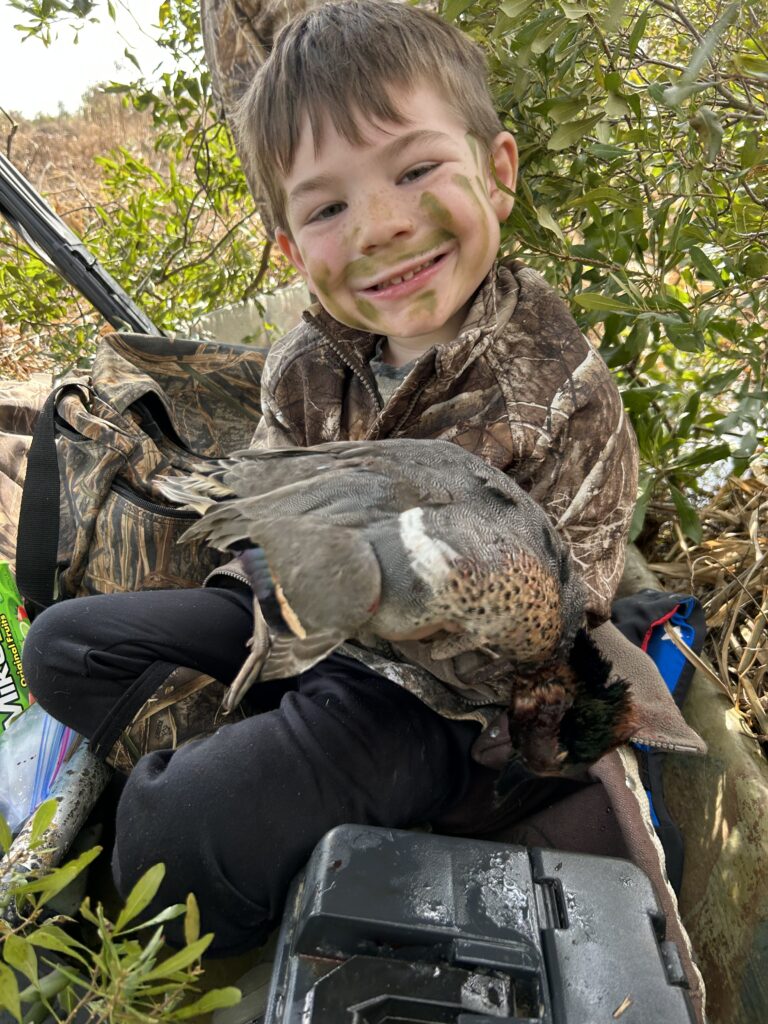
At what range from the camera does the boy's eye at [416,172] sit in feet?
6.82

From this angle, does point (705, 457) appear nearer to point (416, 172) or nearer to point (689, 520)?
point (689, 520)

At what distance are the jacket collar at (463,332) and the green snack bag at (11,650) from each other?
4.48 ft

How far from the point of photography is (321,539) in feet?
4.59

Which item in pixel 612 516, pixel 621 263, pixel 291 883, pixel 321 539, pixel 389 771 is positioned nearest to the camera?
pixel 321 539

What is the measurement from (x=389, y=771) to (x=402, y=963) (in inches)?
21.0

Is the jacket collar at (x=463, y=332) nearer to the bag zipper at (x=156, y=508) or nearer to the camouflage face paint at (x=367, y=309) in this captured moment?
the camouflage face paint at (x=367, y=309)

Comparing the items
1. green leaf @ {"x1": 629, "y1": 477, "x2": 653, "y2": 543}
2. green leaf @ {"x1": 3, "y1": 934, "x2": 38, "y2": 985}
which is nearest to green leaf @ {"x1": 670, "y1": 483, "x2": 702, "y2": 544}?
green leaf @ {"x1": 629, "y1": 477, "x2": 653, "y2": 543}

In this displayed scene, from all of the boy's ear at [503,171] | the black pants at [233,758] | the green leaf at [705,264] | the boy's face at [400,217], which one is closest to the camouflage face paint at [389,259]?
the boy's face at [400,217]

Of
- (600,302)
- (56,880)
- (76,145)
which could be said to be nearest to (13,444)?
(600,302)

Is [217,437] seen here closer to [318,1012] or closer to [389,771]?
[389,771]

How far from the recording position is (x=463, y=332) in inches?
86.0

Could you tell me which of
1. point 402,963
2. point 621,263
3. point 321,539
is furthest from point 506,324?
point 402,963

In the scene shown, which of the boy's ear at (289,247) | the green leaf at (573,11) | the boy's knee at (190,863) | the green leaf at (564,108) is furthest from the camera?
the boy's ear at (289,247)

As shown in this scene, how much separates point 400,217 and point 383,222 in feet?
0.15
